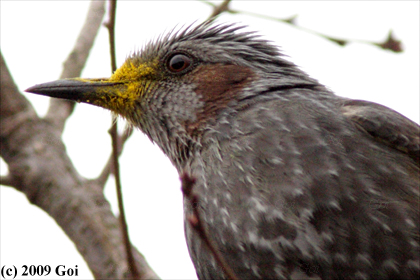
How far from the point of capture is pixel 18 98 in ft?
14.6

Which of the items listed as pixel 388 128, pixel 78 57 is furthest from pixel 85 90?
pixel 388 128

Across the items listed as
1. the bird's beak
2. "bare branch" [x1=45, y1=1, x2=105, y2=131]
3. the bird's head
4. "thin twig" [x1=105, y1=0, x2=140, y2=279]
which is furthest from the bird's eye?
"bare branch" [x1=45, y1=1, x2=105, y2=131]

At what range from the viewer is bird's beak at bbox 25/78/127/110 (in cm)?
364

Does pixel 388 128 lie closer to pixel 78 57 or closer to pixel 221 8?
pixel 221 8

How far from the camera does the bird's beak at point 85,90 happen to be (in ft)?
12.0

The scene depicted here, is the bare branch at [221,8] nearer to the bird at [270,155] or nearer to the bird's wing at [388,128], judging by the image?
Answer: the bird at [270,155]

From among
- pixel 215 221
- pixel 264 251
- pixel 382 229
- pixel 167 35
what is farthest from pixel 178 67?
pixel 382 229

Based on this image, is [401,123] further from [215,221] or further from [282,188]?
[215,221]

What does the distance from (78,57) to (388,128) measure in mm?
2777

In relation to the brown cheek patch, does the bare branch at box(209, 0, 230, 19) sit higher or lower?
higher

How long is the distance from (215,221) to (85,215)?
52.8 inches

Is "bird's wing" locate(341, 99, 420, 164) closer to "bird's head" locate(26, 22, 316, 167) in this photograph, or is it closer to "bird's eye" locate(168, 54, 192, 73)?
"bird's head" locate(26, 22, 316, 167)

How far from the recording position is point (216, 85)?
3598mm

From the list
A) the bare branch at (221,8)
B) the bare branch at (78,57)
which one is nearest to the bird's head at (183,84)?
the bare branch at (221,8)
